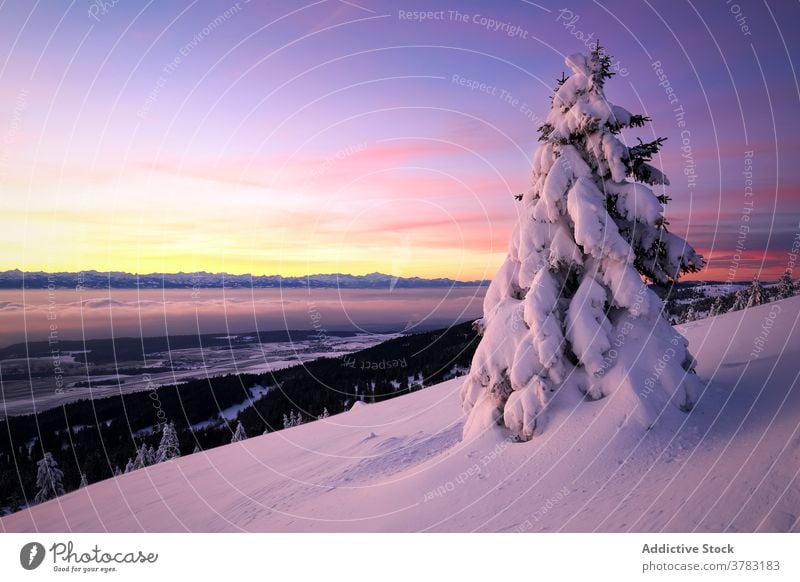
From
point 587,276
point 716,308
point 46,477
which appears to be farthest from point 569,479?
point 716,308

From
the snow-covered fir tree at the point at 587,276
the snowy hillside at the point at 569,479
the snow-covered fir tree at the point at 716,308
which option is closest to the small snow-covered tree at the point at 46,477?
the snowy hillside at the point at 569,479

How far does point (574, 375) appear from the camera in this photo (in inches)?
353

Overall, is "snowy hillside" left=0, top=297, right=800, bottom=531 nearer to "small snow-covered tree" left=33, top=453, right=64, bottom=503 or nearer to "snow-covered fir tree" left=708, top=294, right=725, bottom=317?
"small snow-covered tree" left=33, top=453, right=64, bottom=503

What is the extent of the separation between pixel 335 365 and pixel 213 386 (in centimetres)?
3663

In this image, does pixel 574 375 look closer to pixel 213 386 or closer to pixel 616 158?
pixel 616 158

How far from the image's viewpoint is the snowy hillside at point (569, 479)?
20.7 feet

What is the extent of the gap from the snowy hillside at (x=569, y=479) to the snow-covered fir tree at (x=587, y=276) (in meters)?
0.60

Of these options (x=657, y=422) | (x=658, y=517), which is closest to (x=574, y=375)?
(x=657, y=422)

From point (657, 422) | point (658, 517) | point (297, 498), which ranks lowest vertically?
point (297, 498)

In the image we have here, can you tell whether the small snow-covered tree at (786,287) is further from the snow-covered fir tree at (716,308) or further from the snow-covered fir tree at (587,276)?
the snow-covered fir tree at (587,276)

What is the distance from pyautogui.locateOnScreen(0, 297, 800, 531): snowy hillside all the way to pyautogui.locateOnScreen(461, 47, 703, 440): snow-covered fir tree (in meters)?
0.60

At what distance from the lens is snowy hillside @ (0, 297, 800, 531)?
631 centimetres

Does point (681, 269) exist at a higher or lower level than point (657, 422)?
higher

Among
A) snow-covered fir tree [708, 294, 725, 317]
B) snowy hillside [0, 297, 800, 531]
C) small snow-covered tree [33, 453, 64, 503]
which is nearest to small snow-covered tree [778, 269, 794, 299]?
snow-covered fir tree [708, 294, 725, 317]
